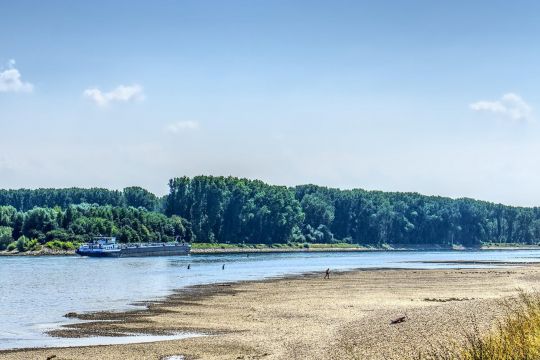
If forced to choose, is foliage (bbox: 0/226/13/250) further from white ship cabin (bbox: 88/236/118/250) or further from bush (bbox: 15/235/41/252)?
white ship cabin (bbox: 88/236/118/250)

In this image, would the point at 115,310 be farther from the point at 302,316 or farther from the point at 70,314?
the point at 302,316

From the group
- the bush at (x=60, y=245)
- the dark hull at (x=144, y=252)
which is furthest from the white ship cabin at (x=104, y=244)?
the bush at (x=60, y=245)

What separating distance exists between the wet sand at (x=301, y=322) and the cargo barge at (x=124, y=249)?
101289 millimetres

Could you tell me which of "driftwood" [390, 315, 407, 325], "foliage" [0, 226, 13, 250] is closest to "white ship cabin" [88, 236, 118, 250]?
"foliage" [0, 226, 13, 250]

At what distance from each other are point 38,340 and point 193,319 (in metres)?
10.9

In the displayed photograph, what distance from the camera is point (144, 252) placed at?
→ 181m

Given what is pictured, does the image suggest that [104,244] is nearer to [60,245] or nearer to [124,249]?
[124,249]

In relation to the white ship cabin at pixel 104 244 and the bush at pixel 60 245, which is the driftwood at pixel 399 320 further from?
the bush at pixel 60 245

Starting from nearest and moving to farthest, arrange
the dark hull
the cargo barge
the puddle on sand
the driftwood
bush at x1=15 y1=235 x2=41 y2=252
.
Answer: the puddle on sand
the driftwood
the dark hull
the cargo barge
bush at x1=15 y1=235 x2=41 y2=252

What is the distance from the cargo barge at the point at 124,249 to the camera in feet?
546

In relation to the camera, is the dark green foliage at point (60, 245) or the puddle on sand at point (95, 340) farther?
the dark green foliage at point (60, 245)

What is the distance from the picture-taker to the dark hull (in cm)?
16600

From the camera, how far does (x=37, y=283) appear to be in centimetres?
7931

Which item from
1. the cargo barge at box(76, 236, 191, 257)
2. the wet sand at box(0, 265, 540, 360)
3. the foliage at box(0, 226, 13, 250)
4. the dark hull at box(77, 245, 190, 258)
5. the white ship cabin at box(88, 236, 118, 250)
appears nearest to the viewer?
the wet sand at box(0, 265, 540, 360)
